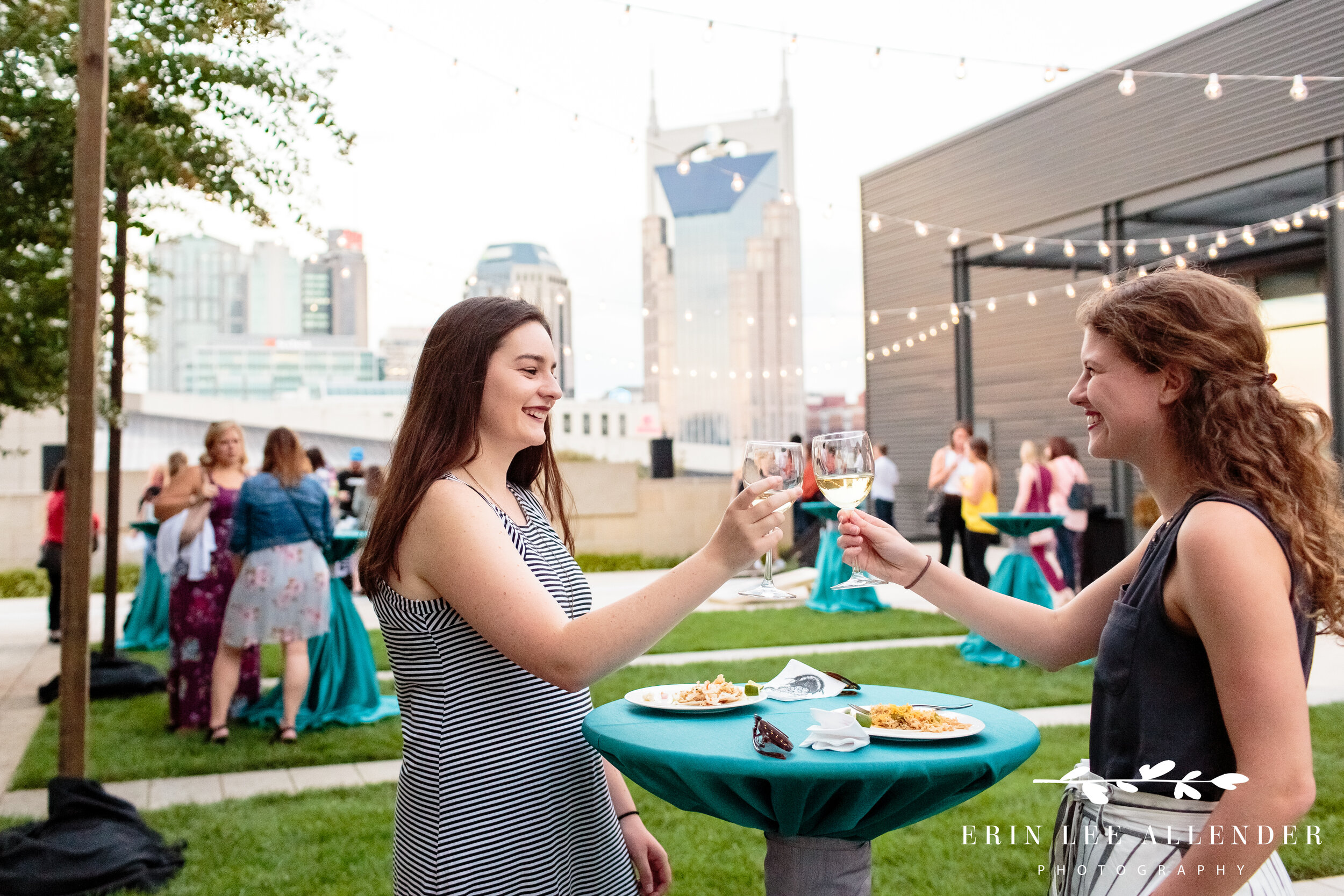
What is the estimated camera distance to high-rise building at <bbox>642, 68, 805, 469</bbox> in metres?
79.9

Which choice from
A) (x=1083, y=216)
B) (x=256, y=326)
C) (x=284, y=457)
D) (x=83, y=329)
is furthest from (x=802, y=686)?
(x=256, y=326)

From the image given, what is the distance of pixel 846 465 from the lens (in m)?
1.68

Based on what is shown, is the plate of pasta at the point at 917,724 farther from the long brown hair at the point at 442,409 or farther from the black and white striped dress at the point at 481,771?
the long brown hair at the point at 442,409

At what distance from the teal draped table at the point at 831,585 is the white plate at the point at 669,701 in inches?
299

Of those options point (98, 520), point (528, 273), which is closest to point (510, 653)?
point (98, 520)

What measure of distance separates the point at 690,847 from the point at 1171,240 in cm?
1084

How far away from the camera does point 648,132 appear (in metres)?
72.0

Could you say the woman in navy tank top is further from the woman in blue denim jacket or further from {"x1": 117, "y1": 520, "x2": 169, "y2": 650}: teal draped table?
{"x1": 117, "y1": 520, "x2": 169, "y2": 650}: teal draped table

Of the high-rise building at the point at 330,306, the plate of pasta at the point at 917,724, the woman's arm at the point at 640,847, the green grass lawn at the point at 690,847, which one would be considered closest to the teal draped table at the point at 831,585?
the green grass lawn at the point at 690,847

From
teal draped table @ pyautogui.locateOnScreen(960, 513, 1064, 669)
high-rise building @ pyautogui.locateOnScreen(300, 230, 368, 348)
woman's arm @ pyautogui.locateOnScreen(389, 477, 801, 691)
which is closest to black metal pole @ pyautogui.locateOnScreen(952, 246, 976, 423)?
teal draped table @ pyautogui.locateOnScreen(960, 513, 1064, 669)

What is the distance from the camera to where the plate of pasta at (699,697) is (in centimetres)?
174

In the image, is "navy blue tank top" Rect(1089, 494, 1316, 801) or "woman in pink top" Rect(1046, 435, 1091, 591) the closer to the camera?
"navy blue tank top" Rect(1089, 494, 1316, 801)

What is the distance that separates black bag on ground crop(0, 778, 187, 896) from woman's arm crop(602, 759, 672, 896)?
2.23 meters

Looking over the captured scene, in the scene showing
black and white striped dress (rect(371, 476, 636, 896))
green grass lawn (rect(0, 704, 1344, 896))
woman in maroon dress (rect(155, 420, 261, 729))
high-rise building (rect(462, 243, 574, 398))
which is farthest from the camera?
high-rise building (rect(462, 243, 574, 398))
